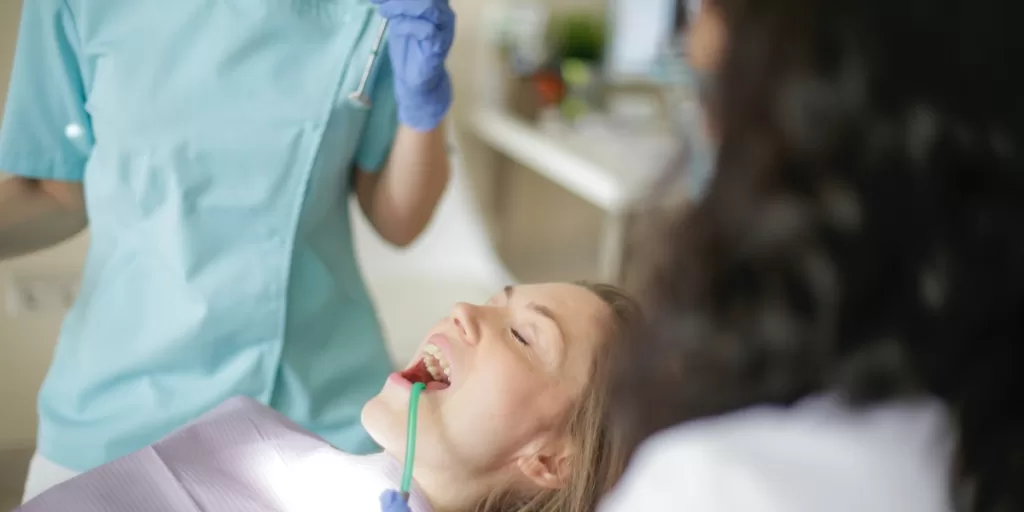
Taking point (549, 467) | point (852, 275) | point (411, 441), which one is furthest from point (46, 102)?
point (852, 275)

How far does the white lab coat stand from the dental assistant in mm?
480

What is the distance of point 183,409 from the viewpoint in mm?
812

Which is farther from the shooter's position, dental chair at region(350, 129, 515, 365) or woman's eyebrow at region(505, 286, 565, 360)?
dental chair at region(350, 129, 515, 365)

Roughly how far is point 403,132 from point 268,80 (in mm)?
139

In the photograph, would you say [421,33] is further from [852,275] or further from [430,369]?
[852,275]

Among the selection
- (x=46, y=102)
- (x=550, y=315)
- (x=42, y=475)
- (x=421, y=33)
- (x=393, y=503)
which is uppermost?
(x=421, y=33)

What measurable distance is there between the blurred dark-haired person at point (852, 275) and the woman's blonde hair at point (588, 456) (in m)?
0.24

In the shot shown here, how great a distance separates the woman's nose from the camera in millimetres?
720

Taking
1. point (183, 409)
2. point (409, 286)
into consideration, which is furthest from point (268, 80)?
point (409, 286)

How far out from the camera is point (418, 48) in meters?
0.76

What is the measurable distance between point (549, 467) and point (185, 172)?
1.40 feet

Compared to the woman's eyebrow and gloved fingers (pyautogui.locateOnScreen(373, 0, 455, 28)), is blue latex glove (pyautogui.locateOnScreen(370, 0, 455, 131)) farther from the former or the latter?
the woman's eyebrow

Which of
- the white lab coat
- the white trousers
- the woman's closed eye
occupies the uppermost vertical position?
the white lab coat

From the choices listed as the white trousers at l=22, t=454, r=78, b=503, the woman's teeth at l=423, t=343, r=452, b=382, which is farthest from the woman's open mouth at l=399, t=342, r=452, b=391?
the white trousers at l=22, t=454, r=78, b=503
